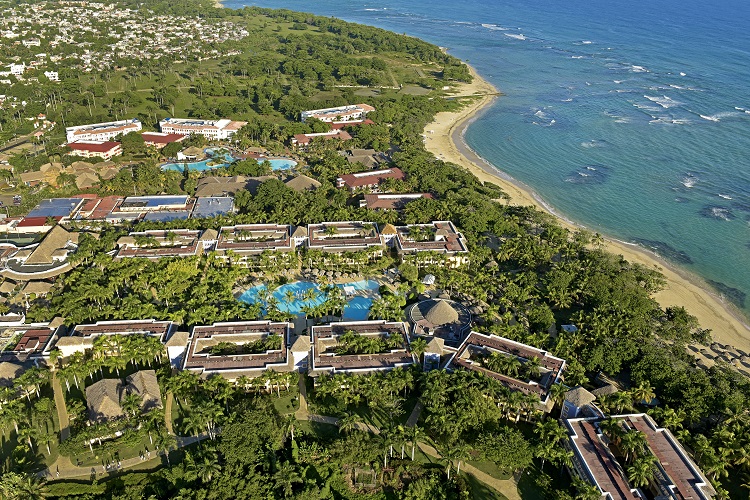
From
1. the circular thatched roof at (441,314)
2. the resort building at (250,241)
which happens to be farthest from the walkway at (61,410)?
the circular thatched roof at (441,314)

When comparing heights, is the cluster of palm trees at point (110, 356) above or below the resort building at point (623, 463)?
below

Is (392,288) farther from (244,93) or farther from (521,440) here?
(244,93)

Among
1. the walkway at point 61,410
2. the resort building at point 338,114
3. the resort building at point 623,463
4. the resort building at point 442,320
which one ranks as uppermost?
the resort building at point 338,114


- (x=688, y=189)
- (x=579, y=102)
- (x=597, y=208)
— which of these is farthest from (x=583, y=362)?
(x=579, y=102)

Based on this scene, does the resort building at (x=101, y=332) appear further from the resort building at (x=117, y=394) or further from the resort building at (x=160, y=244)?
the resort building at (x=160, y=244)

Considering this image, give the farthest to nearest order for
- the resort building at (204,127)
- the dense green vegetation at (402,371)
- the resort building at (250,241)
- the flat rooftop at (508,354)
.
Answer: the resort building at (204,127) → the resort building at (250,241) → the flat rooftop at (508,354) → the dense green vegetation at (402,371)

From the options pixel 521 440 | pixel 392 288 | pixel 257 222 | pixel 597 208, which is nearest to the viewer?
pixel 521 440

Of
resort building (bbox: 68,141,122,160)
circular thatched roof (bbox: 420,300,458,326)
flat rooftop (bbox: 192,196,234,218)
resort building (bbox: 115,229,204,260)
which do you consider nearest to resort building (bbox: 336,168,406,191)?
flat rooftop (bbox: 192,196,234,218)

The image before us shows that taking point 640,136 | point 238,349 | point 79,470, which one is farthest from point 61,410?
point 640,136

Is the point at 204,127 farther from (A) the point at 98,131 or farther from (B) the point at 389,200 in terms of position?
(B) the point at 389,200
